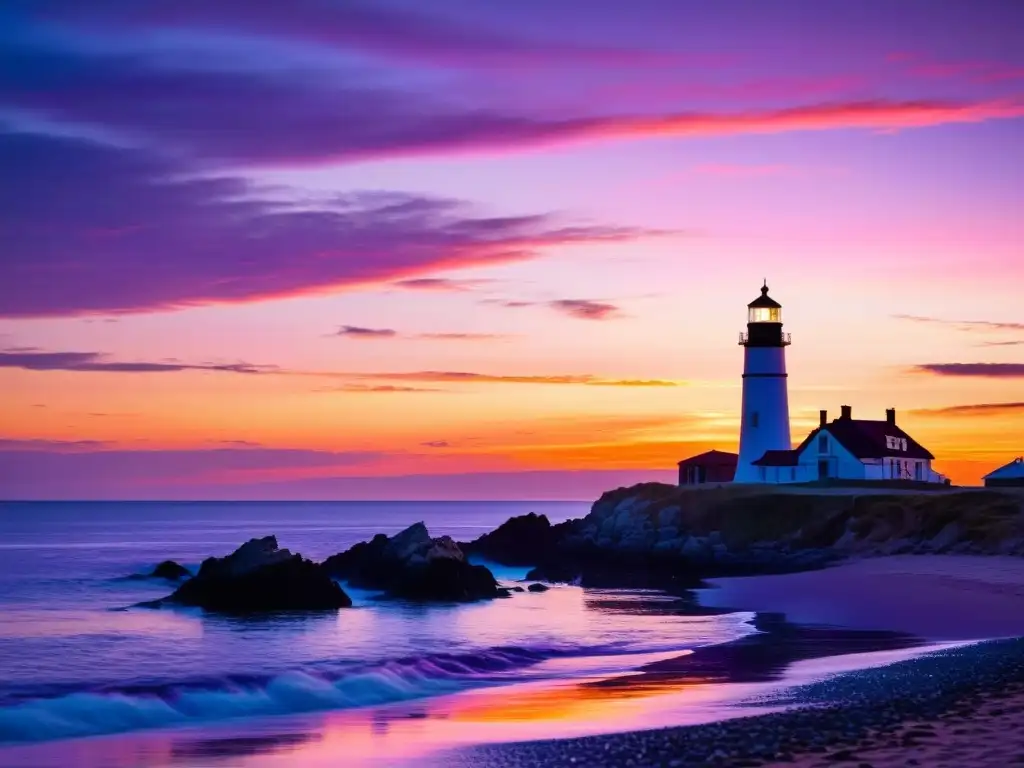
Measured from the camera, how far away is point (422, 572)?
1505 inches

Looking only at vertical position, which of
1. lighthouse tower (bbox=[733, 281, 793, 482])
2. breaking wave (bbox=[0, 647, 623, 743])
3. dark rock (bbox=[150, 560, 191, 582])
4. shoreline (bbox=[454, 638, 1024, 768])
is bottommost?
breaking wave (bbox=[0, 647, 623, 743])

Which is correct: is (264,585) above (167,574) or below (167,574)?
below

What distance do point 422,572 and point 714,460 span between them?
35649 millimetres

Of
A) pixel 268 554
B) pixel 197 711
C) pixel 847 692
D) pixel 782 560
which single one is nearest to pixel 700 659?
pixel 847 692

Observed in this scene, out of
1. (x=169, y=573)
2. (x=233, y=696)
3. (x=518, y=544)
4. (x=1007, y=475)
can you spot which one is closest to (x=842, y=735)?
(x=233, y=696)

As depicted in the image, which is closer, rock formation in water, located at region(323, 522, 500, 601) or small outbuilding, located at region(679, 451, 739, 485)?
rock formation in water, located at region(323, 522, 500, 601)

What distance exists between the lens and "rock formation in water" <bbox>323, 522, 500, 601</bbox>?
3750 cm

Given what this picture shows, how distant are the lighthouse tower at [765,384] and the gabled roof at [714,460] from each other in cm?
1015

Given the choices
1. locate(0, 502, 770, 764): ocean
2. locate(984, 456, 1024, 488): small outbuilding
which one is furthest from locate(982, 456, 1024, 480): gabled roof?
locate(0, 502, 770, 764): ocean

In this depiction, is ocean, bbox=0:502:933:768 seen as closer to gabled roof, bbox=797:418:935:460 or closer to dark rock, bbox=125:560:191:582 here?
dark rock, bbox=125:560:191:582

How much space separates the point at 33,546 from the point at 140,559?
24.1 meters

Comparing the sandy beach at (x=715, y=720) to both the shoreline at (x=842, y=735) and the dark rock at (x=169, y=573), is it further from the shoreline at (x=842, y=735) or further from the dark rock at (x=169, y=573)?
the dark rock at (x=169, y=573)

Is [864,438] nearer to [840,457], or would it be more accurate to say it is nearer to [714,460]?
[840,457]

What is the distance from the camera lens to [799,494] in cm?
5238
